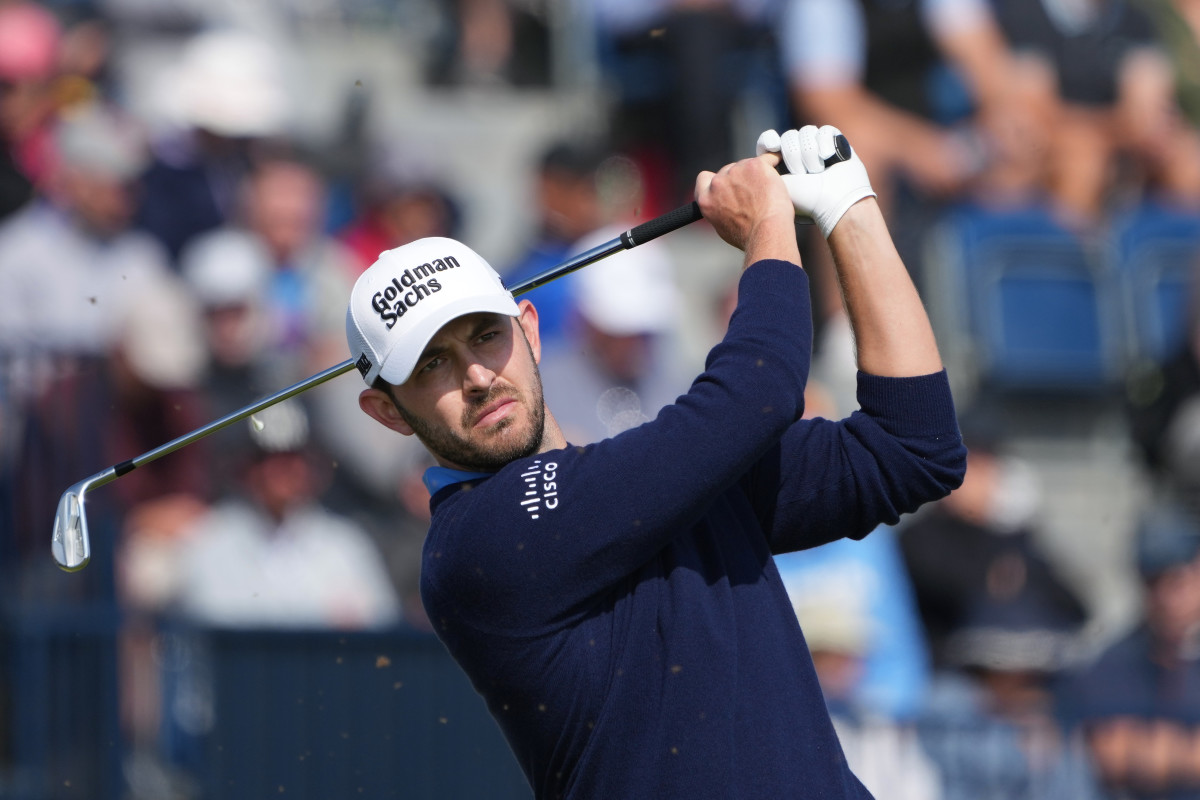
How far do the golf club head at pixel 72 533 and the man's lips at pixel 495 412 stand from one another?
1211 mm

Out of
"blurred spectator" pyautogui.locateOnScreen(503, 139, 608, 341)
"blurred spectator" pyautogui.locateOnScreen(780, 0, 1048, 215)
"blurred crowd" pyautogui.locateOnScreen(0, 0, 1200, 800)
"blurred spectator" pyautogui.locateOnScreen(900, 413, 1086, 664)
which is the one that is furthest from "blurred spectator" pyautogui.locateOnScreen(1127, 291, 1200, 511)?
"blurred spectator" pyautogui.locateOnScreen(503, 139, 608, 341)

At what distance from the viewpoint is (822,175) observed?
2707mm

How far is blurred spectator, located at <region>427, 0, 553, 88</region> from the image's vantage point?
850 cm

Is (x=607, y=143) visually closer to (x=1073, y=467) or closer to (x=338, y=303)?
(x=338, y=303)

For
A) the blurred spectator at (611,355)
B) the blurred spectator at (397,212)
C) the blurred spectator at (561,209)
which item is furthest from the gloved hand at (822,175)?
the blurred spectator at (397,212)

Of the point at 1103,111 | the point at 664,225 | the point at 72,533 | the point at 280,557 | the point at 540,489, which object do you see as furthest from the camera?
the point at 1103,111

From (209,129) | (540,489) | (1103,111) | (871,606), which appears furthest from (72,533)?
(1103,111)

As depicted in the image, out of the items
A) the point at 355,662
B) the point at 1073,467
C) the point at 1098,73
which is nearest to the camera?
the point at 355,662

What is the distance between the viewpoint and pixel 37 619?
17.8 ft

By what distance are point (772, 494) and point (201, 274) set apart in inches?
173

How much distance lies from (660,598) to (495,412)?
1.41 feet

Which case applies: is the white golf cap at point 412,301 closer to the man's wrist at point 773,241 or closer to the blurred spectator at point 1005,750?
the man's wrist at point 773,241

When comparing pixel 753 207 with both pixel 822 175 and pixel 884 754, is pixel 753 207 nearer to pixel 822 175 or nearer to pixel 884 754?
pixel 822 175

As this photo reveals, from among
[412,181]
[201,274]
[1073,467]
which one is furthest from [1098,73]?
[201,274]
